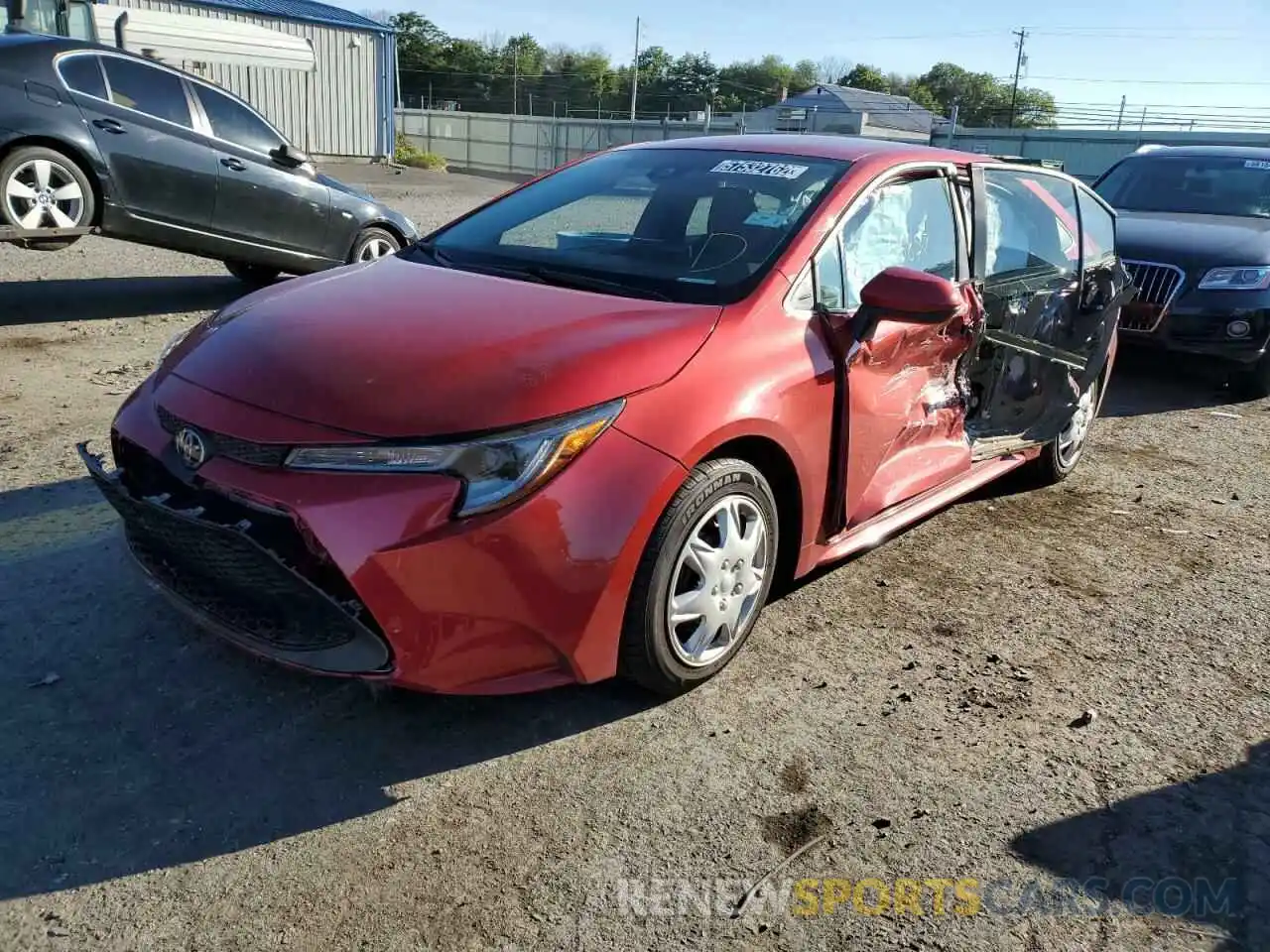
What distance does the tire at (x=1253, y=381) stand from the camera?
7.40m

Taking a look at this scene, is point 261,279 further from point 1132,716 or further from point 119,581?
point 1132,716

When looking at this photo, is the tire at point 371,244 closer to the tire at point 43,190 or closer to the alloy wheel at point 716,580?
the tire at point 43,190

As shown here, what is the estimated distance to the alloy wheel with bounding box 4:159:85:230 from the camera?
6898 mm

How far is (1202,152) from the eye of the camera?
348 inches

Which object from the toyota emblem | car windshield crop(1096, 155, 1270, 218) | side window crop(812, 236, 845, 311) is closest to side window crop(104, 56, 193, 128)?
Result: the toyota emblem

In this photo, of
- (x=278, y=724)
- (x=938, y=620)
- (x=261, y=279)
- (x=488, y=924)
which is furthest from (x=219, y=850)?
(x=261, y=279)

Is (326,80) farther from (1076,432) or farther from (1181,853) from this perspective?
(1181,853)

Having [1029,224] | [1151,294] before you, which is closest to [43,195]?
[1029,224]

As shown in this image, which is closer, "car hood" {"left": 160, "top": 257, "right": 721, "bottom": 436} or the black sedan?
"car hood" {"left": 160, "top": 257, "right": 721, "bottom": 436}

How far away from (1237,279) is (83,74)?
26.7 feet

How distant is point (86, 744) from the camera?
9.06 ft

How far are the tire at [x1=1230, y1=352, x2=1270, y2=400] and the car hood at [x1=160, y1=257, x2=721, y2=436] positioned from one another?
599cm

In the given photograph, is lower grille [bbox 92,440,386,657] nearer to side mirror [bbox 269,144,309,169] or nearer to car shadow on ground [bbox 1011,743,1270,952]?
car shadow on ground [bbox 1011,743,1270,952]

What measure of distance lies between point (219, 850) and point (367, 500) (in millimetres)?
897
